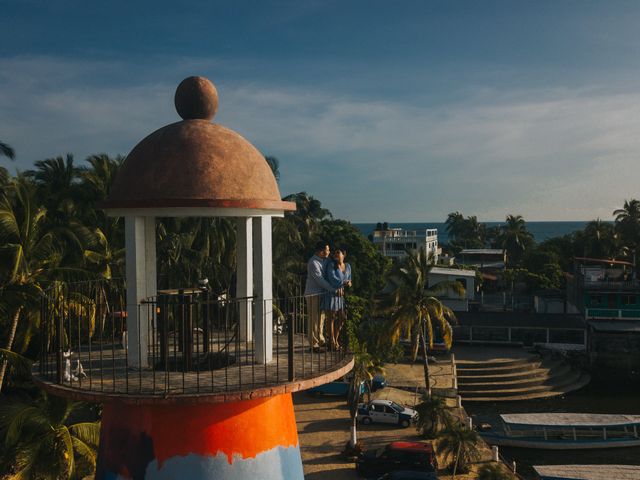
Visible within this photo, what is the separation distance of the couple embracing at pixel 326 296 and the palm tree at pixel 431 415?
21994 millimetres

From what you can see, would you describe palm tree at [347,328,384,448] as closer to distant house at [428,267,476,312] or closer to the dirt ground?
the dirt ground

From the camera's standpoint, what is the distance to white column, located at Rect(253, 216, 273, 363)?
8.78 m

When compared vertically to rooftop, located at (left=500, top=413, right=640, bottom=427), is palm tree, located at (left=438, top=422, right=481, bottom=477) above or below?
above

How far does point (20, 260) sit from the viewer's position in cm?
2008

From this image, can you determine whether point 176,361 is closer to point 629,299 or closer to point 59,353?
point 59,353

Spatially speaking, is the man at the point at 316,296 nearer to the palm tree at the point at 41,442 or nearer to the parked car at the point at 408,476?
the palm tree at the point at 41,442

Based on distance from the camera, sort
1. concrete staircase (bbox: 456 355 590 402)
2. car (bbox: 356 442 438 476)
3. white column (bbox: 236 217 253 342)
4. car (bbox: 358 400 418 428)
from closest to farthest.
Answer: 1. white column (bbox: 236 217 253 342)
2. car (bbox: 356 442 438 476)
3. car (bbox: 358 400 418 428)
4. concrete staircase (bbox: 456 355 590 402)

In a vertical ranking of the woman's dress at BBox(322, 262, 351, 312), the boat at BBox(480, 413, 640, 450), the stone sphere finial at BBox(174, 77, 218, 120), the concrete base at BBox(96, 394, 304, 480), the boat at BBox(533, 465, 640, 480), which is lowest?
the boat at BBox(480, 413, 640, 450)

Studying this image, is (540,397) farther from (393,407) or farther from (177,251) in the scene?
(177,251)

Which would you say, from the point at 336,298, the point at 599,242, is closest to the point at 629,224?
the point at 599,242

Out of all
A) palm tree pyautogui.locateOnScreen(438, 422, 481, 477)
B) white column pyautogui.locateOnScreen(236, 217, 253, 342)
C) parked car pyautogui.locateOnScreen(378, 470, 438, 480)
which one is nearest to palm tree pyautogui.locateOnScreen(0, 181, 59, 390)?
white column pyautogui.locateOnScreen(236, 217, 253, 342)

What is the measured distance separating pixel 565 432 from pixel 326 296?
31.0m

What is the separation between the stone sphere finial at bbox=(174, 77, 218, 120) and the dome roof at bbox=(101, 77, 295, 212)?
212 mm

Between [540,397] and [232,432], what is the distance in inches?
1616
